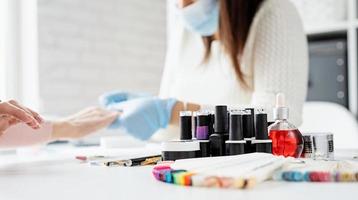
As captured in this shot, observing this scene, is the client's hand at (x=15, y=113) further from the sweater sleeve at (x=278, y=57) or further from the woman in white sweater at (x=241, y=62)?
the sweater sleeve at (x=278, y=57)

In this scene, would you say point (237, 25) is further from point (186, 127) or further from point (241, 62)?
point (186, 127)

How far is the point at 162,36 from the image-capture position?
252cm

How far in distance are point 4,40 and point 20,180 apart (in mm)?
1344

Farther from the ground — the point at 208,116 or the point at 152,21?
the point at 152,21

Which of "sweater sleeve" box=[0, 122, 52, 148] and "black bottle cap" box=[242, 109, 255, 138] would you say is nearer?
"black bottle cap" box=[242, 109, 255, 138]

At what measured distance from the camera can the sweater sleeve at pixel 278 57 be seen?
3.92 ft

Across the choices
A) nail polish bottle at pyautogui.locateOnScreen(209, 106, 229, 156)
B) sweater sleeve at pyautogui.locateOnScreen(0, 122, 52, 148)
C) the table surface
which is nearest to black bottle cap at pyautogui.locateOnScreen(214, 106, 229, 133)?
nail polish bottle at pyautogui.locateOnScreen(209, 106, 229, 156)

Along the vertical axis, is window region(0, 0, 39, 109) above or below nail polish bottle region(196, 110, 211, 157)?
above

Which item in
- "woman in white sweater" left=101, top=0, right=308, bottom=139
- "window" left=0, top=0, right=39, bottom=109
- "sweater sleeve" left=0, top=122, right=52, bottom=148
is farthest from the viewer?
"window" left=0, top=0, right=39, bottom=109

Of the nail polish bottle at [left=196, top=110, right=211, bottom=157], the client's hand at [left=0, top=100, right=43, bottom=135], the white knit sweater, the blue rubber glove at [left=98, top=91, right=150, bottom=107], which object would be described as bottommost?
the nail polish bottle at [left=196, top=110, right=211, bottom=157]

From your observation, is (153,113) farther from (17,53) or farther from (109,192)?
(17,53)

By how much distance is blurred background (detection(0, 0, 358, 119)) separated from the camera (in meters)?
1.86

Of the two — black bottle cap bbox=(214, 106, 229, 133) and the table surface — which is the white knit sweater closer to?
black bottle cap bbox=(214, 106, 229, 133)

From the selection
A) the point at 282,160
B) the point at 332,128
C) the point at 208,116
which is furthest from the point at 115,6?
the point at 282,160
